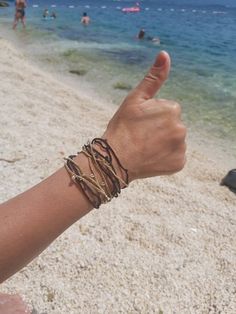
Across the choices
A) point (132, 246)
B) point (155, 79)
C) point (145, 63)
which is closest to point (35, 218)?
point (155, 79)

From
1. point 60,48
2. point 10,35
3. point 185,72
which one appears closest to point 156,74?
point 185,72

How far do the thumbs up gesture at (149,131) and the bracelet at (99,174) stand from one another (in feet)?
0.11

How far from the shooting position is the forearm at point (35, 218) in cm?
163

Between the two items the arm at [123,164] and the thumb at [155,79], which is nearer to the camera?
the arm at [123,164]

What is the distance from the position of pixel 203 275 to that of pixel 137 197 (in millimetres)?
1363

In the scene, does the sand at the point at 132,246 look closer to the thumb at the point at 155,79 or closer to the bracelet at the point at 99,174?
the bracelet at the point at 99,174

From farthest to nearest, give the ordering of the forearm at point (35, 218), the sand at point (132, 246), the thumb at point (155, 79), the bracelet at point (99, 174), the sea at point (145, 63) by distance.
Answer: the sea at point (145, 63) → the sand at point (132, 246) → the thumb at point (155, 79) → the bracelet at point (99, 174) → the forearm at point (35, 218)

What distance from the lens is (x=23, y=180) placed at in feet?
14.8

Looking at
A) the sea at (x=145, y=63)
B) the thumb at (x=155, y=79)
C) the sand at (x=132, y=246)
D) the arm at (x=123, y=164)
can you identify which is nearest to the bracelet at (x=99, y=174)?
the arm at (x=123, y=164)

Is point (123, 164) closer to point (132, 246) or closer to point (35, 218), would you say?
point (35, 218)

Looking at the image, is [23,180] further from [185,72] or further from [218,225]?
[185,72]

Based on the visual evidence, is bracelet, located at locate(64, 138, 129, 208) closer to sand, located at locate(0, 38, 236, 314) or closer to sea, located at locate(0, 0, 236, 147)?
sand, located at locate(0, 38, 236, 314)

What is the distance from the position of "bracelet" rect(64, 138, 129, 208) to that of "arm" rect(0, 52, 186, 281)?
0.02m

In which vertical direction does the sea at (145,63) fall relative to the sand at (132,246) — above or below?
below
